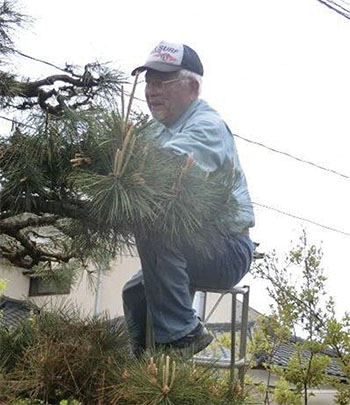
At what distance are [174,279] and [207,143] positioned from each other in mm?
292

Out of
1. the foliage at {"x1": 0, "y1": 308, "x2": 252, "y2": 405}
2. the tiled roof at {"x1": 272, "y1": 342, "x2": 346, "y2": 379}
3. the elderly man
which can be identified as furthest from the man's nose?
the tiled roof at {"x1": 272, "y1": 342, "x2": 346, "y2": 379}

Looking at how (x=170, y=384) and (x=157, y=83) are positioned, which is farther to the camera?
(x=157, y=83)

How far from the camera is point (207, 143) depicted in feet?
4.55

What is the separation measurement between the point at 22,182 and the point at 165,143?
0.29m

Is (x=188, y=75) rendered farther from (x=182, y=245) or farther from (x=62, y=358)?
(x=62, y=358)

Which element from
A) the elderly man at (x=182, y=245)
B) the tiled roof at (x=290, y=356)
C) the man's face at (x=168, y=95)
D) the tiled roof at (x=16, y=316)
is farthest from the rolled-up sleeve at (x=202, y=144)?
the tiled roof at (x=290, y=356)

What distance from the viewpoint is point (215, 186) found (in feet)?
4.25

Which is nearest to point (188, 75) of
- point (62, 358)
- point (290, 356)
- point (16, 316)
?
point (62, 358)

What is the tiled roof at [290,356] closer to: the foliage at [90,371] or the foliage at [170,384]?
the foliage at [90,371]

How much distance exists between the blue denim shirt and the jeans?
0.07 metres

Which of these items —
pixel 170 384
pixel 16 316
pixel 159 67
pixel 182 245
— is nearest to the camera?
pixel 170 384

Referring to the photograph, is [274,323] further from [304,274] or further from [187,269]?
[187,269]

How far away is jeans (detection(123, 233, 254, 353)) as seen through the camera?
4.49ft

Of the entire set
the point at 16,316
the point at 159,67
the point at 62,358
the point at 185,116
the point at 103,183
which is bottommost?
the point at 16,316
